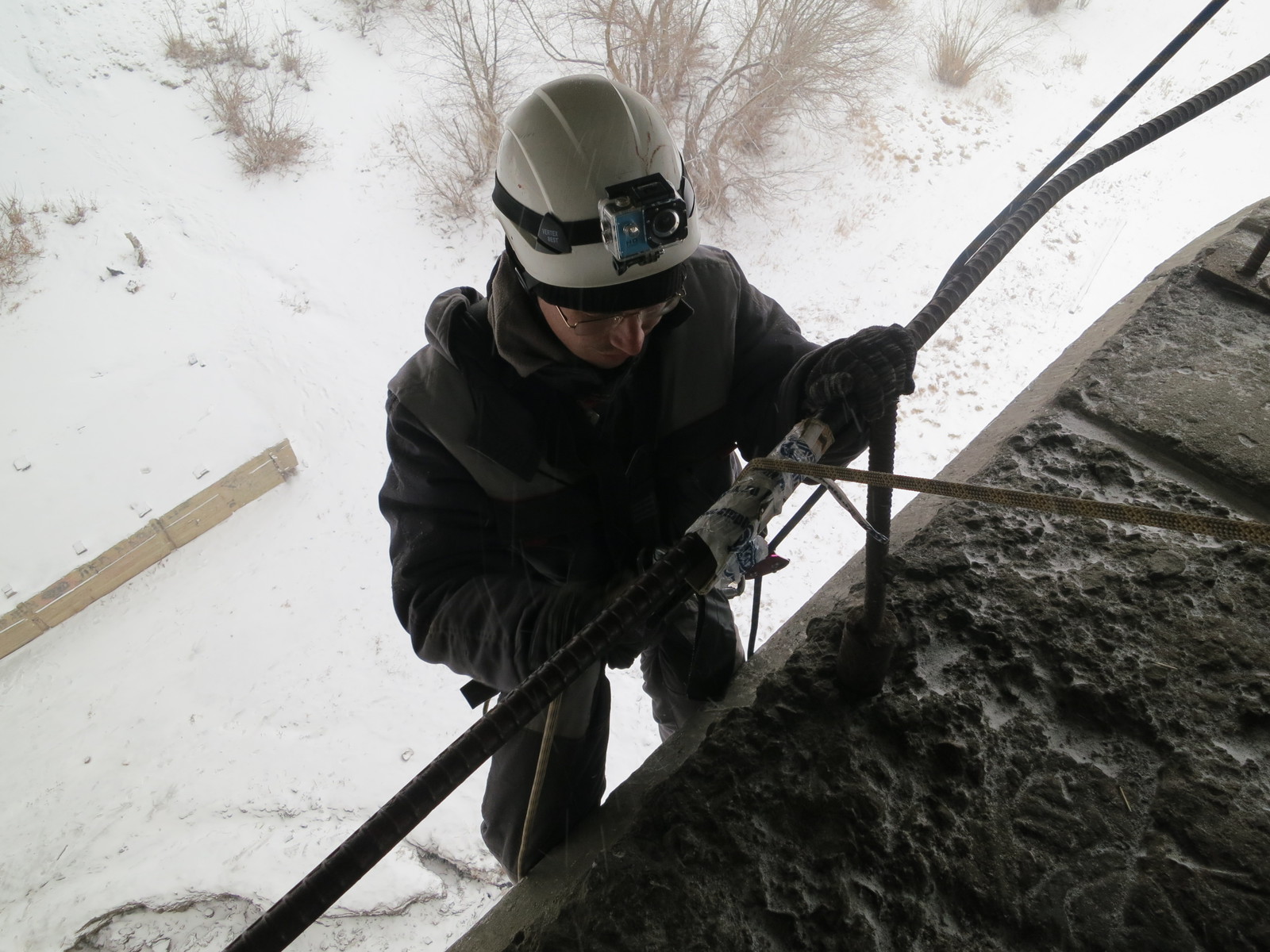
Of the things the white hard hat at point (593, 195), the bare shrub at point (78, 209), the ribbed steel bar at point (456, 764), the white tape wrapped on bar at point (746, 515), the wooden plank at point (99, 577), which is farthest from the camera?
the bare shrub at point (78, 209)

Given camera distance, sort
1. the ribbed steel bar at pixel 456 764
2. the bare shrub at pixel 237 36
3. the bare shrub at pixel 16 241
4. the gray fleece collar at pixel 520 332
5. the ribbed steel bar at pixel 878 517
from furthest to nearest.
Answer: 1. the bare shrub at pixel 237 36
2. the bare shrub at pixel 16 241
3. the gray fleece collar at pixel 520 332
4. the ribbed steel bar at pixel 878 517
5. the ribbed steel bar at pixel 456 764

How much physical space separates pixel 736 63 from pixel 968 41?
2.55 m

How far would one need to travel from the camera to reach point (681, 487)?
1.58 meters

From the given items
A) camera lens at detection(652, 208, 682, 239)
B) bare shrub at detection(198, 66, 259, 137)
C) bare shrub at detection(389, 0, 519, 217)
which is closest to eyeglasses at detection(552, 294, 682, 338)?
camera lens at detection(652, 208, 682, 239)

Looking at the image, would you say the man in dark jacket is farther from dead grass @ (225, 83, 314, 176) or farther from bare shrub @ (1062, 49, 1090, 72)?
bare shrub @ (1062, 49, 1090, 72)

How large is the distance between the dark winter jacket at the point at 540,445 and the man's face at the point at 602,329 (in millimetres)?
20

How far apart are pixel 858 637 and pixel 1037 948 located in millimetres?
381

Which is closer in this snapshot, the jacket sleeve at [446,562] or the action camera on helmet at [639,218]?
the action camera on helmet at [639,218]

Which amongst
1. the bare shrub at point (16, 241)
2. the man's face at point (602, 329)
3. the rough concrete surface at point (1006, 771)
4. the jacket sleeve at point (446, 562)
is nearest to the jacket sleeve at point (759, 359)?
the man's face at point (602, 329)

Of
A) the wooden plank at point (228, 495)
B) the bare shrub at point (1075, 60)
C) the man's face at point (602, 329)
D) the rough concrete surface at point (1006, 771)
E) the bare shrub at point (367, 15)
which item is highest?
the bare shrub at point (367, 15)

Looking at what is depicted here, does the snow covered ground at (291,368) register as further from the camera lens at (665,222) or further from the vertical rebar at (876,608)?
the camera lens at (665,222)

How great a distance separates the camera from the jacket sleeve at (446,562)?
132 cm

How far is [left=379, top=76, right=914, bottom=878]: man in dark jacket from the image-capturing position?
1186 millimetres

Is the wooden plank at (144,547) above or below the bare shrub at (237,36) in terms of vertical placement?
below
